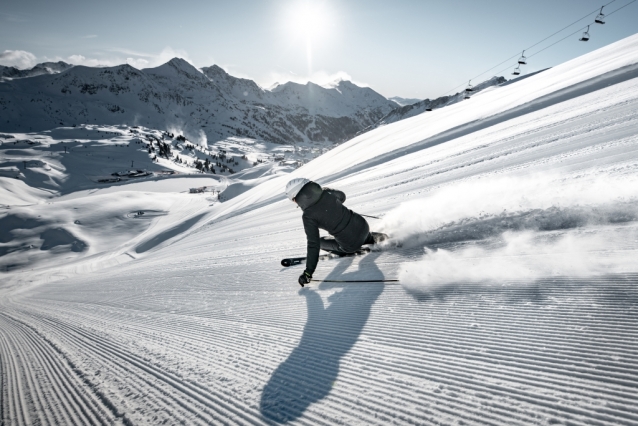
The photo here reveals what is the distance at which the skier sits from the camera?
4.01 m

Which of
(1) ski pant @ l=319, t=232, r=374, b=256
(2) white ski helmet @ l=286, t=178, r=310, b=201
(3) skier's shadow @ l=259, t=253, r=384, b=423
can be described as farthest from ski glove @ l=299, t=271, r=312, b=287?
(2) white ski helmet @ l=286, t=178, r=310, b=201

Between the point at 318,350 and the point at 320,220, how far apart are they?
1952 mm

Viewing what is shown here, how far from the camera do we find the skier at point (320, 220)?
4.01 metres

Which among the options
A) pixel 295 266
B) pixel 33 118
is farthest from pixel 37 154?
pixel 295 266

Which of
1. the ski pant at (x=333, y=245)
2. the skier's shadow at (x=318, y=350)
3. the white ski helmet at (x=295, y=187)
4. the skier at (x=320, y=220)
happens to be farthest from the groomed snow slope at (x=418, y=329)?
the white ski helmet at (x=295, y=187)

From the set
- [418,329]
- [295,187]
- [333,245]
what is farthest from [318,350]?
[333,245]

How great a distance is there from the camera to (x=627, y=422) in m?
1.38

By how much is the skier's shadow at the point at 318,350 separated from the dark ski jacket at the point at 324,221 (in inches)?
23.4

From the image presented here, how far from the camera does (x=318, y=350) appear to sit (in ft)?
8.32

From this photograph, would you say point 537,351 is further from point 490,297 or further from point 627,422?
point 490,297

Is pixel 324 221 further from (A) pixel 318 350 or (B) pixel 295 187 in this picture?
(A) pixel 318 350

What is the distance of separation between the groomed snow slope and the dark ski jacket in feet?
1.22

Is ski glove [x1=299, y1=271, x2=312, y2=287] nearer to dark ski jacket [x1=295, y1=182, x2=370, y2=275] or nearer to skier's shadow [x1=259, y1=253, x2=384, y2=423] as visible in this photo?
dark ski jacket [x1=295, y1=182, x2=370, y2=275]

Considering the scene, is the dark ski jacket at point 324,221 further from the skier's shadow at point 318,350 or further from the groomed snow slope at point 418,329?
the skier's shadow at point 318,350
